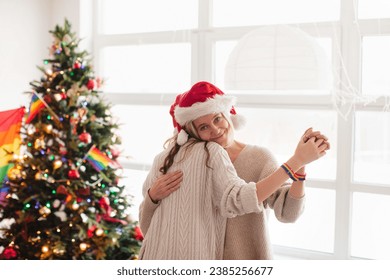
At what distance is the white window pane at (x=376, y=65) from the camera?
3408 mm

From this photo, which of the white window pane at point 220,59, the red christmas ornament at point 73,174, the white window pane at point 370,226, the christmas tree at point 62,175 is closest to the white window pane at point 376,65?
the white window pane at point 370,226

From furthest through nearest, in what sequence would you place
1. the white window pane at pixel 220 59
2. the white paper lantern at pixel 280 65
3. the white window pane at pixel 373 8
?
the white window pane at pixel 220 59 < the white window pane at pixel 373 8 < the white paper lantern at pixel 280 65

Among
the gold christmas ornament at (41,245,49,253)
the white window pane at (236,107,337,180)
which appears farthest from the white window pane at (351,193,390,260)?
the gold christmas ornament at (41,245,49,253)

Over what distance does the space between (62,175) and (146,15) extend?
1604 mm

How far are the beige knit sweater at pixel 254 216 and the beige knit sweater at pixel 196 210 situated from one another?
0.23 ft

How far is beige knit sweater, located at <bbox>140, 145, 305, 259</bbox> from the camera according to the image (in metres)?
2.16

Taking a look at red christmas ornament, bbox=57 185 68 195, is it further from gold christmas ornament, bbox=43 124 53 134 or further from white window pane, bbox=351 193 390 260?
white window pane, bbox=351 193 390 260

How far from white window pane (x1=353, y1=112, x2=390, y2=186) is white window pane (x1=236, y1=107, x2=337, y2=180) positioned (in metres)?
0.16

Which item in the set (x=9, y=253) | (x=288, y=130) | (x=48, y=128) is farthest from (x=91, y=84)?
(x=288, y=130)

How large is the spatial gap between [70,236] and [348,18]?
2339 mm

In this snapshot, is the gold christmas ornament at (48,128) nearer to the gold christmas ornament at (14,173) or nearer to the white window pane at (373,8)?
the gold christmas ornament at (14,173)

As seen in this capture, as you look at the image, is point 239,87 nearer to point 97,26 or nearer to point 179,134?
point 179,134

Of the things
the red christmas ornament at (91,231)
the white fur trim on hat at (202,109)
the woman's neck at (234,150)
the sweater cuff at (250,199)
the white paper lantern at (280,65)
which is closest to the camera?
the sweater cuff at (250,199)
